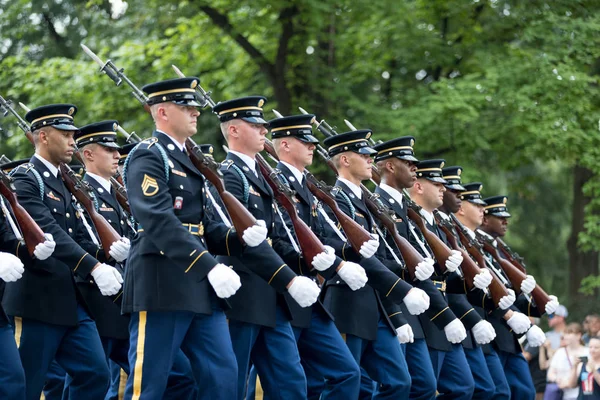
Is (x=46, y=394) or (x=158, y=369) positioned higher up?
(x=158, y=369)

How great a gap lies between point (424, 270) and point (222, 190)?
2.05 m

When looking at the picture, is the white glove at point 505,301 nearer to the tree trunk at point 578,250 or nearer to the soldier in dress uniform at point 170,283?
the soldier in dress uniform at point 170,283

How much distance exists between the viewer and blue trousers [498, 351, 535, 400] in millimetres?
9672

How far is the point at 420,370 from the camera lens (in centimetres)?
792

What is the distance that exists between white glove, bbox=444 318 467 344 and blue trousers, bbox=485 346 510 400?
1.24 m

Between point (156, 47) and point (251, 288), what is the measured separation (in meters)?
11.0

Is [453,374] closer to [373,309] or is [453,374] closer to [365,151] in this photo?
[373,309]

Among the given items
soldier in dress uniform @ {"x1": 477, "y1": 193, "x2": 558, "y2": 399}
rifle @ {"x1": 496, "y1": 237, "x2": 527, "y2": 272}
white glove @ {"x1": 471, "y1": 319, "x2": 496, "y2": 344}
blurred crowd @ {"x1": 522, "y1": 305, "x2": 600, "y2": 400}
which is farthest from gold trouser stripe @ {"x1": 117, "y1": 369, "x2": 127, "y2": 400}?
blurred crowd @ {"x1": 522, "y1": 305, "x2": 600, "y2": 400}

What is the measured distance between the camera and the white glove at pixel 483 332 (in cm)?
871

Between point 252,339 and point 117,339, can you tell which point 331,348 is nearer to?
point 252,339

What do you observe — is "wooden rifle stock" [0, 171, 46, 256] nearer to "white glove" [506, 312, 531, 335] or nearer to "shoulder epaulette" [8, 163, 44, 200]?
"shoulder epaulette" [8, 163, 44, 200]

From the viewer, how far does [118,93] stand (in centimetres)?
1638

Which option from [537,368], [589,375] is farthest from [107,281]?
[537,368]

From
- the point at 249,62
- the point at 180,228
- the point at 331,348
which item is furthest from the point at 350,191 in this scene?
the point at 249,62
